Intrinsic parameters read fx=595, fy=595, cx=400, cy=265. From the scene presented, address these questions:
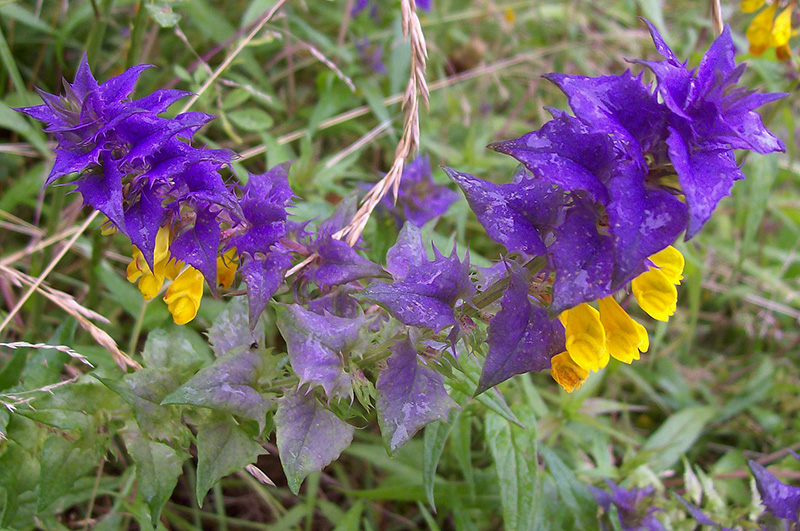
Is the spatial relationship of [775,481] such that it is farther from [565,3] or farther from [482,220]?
[565,3]

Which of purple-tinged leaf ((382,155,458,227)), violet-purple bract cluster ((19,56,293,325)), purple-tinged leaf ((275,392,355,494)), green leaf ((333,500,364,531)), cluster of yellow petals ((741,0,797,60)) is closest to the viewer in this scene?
violet-purple bract cluster ((19,56,293,325))

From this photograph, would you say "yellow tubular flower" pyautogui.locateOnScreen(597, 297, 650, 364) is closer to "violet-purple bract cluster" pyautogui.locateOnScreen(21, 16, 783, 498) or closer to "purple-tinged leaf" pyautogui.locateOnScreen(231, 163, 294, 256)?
"violet-purple bract cluster" pyautogui.locateOnScreen(21, 16, 783, 498)

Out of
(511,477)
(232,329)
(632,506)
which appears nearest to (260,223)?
(232,329)

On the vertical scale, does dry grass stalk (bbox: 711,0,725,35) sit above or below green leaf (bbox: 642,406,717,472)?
above

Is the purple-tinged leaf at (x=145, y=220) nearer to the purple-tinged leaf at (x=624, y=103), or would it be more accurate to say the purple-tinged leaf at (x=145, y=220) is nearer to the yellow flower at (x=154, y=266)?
the yellow flower at (x=154, y=266)

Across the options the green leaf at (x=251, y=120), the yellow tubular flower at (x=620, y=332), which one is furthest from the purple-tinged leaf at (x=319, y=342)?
the green leaf at (x=251, y=120)

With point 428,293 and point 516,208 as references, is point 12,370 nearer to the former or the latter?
point 428,293

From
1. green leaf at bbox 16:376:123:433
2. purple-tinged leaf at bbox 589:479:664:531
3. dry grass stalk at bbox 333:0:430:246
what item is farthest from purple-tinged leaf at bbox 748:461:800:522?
green leaf at bbox 16:376:123:433
